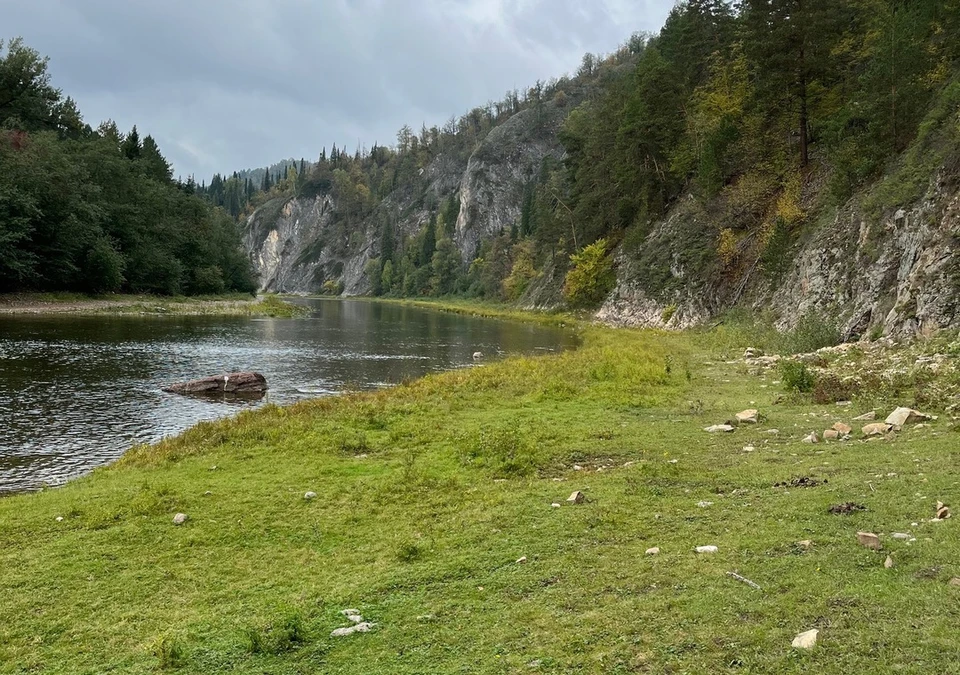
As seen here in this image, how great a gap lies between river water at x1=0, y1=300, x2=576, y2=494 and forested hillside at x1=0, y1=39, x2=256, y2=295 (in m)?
12.2

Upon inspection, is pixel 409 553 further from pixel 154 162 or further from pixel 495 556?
pixel 154 162

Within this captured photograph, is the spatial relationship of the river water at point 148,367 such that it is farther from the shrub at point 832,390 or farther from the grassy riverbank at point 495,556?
the shrub at point 832,390

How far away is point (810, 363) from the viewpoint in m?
26.0

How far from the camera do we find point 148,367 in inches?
1335

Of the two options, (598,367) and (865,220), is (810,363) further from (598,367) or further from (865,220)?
(865,220)

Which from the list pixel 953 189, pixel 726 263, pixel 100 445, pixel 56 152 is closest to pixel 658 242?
pixel 726 263

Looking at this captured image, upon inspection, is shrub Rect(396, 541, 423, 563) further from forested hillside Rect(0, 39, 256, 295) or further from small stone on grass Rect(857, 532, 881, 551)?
forested hillside Rect(0, 39, 256, 295)

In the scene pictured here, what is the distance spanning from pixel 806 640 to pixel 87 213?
285ft

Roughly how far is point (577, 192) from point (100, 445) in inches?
3276

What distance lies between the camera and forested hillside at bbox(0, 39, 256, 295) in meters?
67.9

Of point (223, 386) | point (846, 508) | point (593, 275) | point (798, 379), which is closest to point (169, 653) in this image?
point (846, 508)

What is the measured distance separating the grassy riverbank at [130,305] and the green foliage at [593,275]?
41213mm

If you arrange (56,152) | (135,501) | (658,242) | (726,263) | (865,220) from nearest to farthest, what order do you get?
(135,501) < (865,220) < (726,263) < (658,242) < (56,152)

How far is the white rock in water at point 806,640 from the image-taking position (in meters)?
5.57
